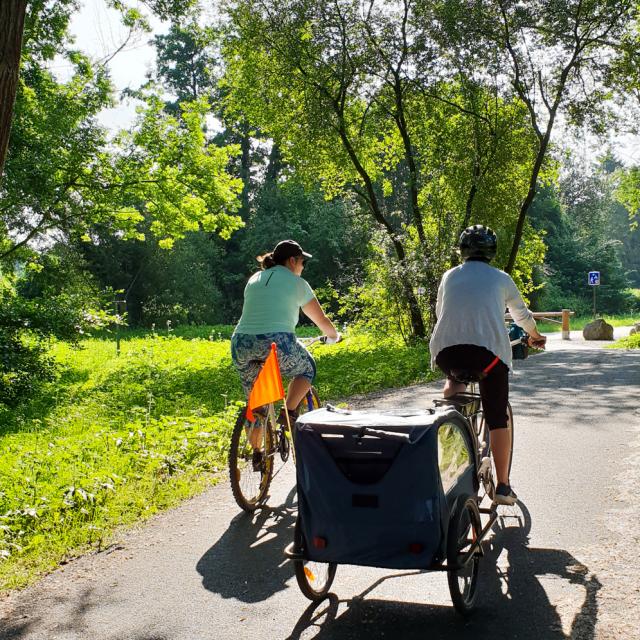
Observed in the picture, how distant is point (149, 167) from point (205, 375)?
9102 mm

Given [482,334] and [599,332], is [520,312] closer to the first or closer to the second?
[482,334]

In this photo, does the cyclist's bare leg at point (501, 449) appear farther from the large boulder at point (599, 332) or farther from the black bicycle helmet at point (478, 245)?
the large boulder at point (599, 332)

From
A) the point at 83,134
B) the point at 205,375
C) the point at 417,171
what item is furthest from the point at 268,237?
the point at 205,375

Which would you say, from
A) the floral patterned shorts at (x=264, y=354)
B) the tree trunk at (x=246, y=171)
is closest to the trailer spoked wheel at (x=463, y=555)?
the floral patterned shorts at (x=264, y=354)

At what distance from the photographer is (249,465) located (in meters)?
5.99

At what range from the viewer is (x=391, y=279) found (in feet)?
72.7

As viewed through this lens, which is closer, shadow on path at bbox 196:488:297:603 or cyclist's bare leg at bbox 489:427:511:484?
shadow on path at bbox 196:488:297:603

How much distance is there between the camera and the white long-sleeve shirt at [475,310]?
4.97 m

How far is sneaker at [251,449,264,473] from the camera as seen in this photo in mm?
5946

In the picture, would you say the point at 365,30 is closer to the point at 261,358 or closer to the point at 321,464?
the point at 261,358

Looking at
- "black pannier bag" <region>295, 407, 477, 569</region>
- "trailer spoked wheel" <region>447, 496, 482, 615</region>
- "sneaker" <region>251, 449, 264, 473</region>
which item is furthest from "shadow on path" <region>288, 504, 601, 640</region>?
"sneaker" <region>251, 449, 264, 473</region>

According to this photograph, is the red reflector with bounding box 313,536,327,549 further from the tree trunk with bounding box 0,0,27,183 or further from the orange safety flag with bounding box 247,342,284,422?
the tree trunk with bounding box 0,0,27,183

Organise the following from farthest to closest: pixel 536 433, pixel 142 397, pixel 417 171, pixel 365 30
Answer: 1. pixel 417 171
2. pixel 365 30
3. pixel 142 397
4. pixel 536 433

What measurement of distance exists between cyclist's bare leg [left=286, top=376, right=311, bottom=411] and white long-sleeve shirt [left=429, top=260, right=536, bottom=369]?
4.24 feet
